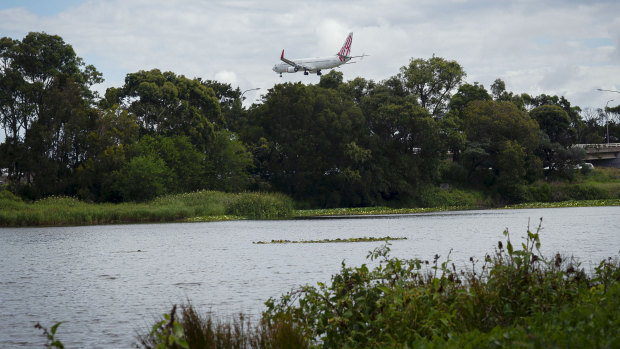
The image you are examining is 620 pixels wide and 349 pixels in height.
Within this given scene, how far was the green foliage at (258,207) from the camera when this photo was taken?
68.0m

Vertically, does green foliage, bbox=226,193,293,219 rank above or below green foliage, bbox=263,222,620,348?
above

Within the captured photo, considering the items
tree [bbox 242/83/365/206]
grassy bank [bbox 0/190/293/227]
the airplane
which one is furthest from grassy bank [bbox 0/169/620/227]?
the airplane

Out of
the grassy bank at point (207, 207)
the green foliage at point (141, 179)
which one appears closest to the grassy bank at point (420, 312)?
the grassy bank at point (207, 207)

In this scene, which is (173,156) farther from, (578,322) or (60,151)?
(578,322)

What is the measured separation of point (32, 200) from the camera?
69438 mm

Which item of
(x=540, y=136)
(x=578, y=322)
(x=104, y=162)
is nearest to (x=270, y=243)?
(x=578, y=322)

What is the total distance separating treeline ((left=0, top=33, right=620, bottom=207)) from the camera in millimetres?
72125

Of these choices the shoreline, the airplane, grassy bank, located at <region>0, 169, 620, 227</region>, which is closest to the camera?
grassy bank, located at <region>0, 169, 620, 227</region>

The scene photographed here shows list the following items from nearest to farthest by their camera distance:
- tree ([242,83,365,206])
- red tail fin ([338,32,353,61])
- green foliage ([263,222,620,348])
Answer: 1. green foliage ([263,222,620,348])
2. tree ([242,83,365,206])
3. red tail fin ([338,32,353,61])

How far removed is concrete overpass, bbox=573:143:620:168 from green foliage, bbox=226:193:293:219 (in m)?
64.6

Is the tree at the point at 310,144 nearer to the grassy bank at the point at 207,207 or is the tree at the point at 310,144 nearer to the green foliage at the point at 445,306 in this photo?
the grassy bank at the point at 207,207

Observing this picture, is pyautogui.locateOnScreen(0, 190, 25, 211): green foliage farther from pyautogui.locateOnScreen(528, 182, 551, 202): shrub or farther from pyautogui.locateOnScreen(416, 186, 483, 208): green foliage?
pyautogui.locateOnScreen(528, 182, 551, 202): shrub

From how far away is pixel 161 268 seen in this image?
26.8 m

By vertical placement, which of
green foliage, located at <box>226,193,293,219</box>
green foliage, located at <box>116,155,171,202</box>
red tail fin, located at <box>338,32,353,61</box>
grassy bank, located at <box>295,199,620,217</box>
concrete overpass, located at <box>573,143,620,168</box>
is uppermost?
red tail fin, located at <box>338,32,353,61</box>
